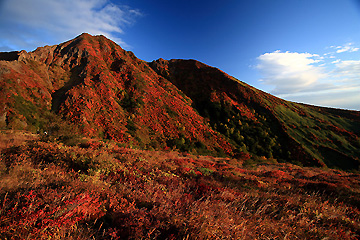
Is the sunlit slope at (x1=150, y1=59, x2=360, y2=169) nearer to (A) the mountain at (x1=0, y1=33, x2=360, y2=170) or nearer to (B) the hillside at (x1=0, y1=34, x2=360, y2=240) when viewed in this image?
(A) the mountain at (x1=0, y1=33, x2=360, y2=170)

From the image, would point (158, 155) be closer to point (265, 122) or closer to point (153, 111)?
point (153, 111)

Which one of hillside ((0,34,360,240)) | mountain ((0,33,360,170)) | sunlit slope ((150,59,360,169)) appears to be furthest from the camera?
sunlit slope ((150,59,360,169))

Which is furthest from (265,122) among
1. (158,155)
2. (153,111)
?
(158,155)

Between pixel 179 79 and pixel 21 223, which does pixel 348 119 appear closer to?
pixel 179 79

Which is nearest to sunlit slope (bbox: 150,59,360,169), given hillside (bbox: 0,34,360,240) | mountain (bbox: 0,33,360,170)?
mountain (bbox: 0,33,360,170)

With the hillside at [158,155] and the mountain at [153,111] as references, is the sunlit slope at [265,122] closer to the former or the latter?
the mountain at [153,111]

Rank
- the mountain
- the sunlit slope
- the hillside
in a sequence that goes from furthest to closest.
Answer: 1. the sunlit slope
2. the mountain
3. the hillside

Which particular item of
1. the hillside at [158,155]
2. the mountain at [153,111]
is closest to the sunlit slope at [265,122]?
the mountain at [153,111]

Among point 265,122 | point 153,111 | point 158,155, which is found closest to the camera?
point 158,155

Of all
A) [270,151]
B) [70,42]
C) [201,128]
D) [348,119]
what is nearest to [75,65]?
[70,42]

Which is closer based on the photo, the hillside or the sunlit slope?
the hillside
